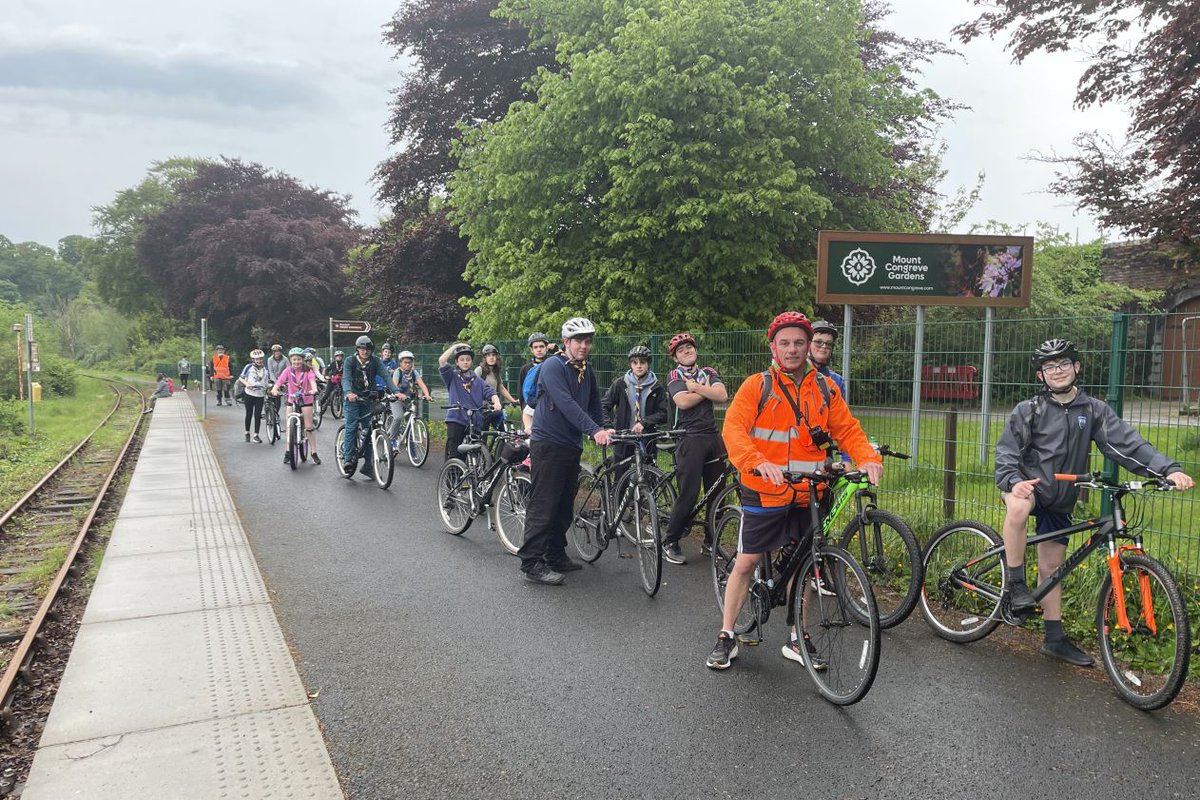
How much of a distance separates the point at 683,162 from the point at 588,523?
8382mm

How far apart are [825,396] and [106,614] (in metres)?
4.74

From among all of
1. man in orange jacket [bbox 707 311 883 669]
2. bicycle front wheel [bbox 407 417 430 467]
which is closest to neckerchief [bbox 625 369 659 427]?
man in orange jacket [bbox 707 311 883 669]

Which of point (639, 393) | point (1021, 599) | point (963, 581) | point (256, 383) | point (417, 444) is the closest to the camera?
point (1021, 599)

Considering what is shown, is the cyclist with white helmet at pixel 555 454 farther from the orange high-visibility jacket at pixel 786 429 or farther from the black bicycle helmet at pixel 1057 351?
the black bicycle helmet at pixel 1057 351

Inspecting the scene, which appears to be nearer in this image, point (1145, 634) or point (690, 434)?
point (1145, 634)

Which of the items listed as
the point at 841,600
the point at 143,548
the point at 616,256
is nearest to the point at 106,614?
the point at 143,548

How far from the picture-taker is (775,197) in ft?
44.1

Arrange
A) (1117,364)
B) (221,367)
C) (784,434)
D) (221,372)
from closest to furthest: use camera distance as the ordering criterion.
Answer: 1. (784,434)
2. (1117,364)
3. (221,372)
4. (221,367)

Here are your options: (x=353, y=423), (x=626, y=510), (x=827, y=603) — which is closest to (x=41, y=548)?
(x=353, y=423)

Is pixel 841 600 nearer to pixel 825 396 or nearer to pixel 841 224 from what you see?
pixel 825 396

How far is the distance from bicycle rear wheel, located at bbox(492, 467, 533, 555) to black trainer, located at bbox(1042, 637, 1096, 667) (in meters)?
3.91

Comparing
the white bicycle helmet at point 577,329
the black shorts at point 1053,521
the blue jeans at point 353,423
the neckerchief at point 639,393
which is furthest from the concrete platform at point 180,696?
the blue jeans at point 353,423

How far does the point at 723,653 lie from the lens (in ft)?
14.9

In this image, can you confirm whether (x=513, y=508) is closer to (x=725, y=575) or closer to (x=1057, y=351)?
(x=725, y=575)
